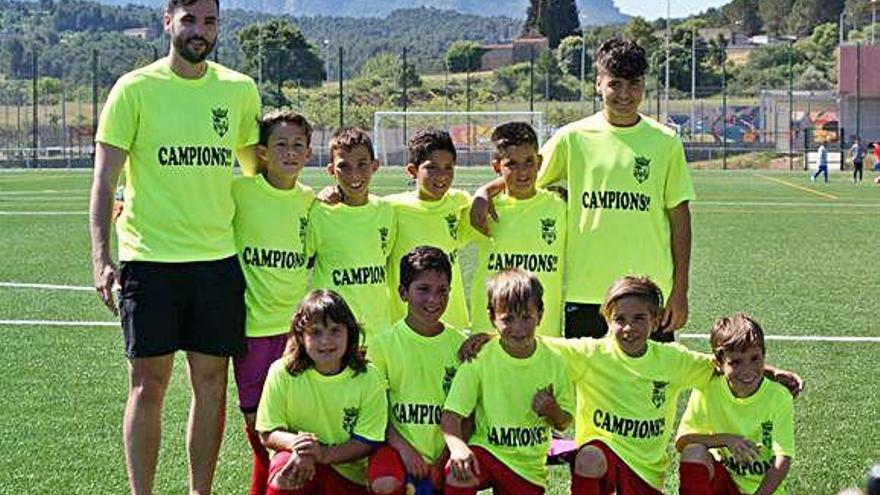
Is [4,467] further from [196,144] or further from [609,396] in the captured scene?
[609,396]

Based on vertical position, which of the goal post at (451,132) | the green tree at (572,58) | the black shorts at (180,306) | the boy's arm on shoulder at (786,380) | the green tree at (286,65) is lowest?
the boy's arm on shoulder at (786,380)

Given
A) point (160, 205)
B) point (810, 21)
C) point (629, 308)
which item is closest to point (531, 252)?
point (629, 308)

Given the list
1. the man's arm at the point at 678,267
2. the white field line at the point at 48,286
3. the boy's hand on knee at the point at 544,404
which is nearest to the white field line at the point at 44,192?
the white field line at the point at 48,286

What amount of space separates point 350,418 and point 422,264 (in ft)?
2.15

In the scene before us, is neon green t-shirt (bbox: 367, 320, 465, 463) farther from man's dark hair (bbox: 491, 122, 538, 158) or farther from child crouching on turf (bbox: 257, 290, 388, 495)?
man's dark hair (bbox: 491, 122, 538, 158)

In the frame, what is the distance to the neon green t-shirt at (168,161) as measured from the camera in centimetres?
552

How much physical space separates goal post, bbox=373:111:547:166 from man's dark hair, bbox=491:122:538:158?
38.0m

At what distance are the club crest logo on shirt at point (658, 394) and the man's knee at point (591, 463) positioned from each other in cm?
34

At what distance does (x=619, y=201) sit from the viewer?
602 cm

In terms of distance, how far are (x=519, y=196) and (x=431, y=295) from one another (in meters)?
0.83

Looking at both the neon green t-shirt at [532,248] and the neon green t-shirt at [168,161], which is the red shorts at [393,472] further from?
the neon green t-shirt at [168,161]

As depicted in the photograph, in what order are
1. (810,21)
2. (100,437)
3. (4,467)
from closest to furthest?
(4,467) → (100,437) → (810,21)

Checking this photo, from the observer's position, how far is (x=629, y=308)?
18.1ft

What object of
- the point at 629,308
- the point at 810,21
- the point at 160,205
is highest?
the point at 810,21
